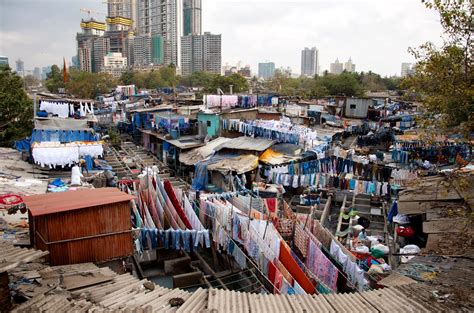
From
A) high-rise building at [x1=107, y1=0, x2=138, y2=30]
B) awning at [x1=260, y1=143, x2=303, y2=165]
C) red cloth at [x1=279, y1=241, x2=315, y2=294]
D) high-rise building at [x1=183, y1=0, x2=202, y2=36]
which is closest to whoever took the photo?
red cloth at [x1=279, y1=241, x2=315, y2=294]

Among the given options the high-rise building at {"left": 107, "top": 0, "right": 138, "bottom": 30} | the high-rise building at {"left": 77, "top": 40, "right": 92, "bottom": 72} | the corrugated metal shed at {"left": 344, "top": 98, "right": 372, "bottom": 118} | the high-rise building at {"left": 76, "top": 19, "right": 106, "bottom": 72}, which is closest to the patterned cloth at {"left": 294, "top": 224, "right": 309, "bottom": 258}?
the corrugated metal shed at {"left": 344, "top": 98, "right": 372, "bottom": 118}

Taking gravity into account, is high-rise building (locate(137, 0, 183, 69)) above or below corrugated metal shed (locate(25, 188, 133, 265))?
above

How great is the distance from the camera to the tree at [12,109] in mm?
24375

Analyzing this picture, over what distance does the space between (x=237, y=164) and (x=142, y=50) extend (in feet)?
429

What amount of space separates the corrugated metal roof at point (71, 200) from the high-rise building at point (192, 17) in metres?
147

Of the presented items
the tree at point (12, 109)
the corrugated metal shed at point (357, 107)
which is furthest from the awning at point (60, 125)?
the corrugated metal shed at point (357, 107)

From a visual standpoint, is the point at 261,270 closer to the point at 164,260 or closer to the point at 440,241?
the point at 164,260

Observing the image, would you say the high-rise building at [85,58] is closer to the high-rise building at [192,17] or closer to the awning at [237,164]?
the high-rise building at [192,17]

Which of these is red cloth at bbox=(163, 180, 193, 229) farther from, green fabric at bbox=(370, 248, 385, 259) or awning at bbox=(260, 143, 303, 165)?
awning at bbox=(260, 143, 303, 165)

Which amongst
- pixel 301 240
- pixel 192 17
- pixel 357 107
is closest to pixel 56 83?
pixel 357 107

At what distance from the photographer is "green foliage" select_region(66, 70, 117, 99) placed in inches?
2340

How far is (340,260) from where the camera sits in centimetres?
1011

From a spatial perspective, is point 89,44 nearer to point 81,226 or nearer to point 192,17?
point 192,17

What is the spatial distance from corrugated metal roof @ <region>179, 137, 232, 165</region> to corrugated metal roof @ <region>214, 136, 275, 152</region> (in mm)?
771
